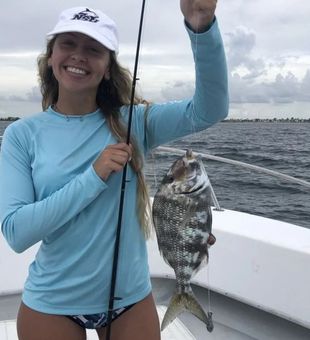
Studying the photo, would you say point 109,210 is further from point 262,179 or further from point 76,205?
point 262,179

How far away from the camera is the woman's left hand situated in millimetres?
1705

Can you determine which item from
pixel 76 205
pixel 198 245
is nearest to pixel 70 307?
pixel 76 205

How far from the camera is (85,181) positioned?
1.75 metres

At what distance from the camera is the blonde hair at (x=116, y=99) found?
78.0 inches

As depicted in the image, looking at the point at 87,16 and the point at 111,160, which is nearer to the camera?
the point at 111,160

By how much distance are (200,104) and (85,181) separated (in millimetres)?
514

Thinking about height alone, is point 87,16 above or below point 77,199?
above

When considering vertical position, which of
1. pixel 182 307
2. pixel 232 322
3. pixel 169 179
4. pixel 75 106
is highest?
pixel 75 106

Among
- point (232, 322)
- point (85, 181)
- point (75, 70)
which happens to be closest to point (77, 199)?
point (85, 181)

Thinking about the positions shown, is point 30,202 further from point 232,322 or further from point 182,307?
point 232,322

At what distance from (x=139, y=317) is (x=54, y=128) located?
2.64ft

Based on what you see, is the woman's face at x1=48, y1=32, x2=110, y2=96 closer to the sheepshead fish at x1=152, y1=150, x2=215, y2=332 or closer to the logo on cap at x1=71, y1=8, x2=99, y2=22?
the logo on cap at x1=71, y1=8, x2=99, y2=22

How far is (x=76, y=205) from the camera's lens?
1.75 metres

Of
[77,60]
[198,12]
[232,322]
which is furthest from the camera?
[232,322]
